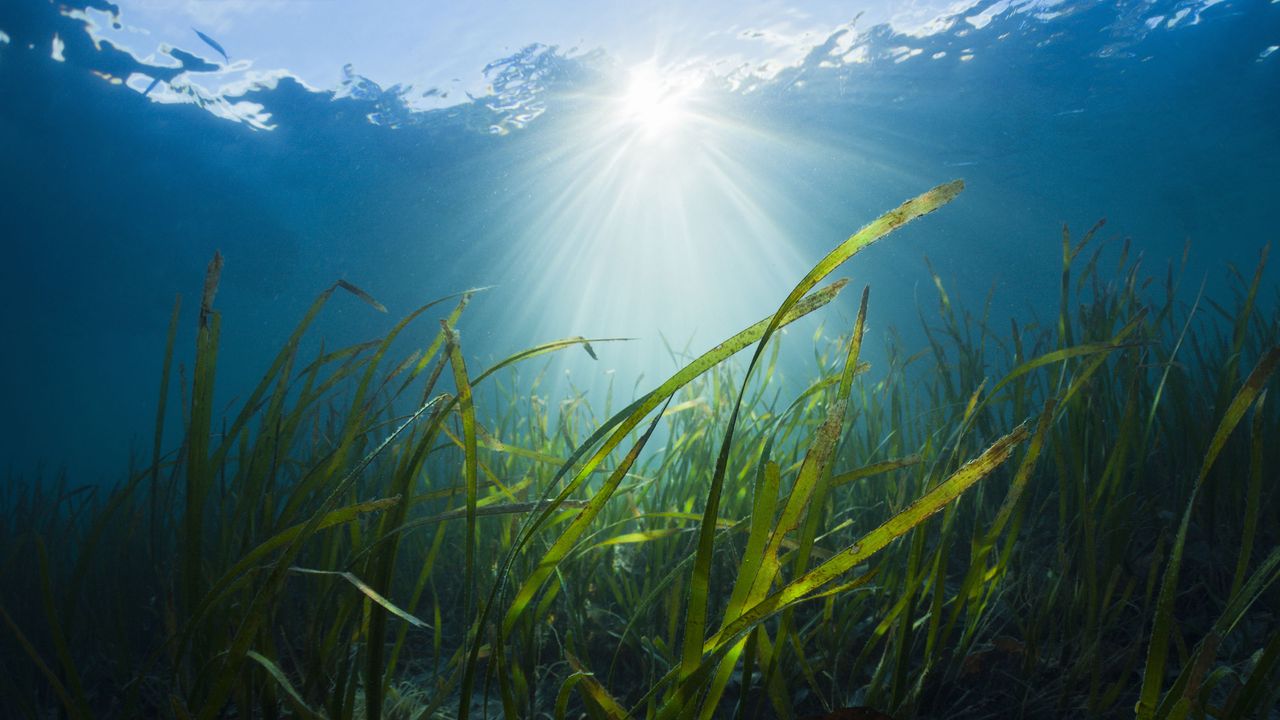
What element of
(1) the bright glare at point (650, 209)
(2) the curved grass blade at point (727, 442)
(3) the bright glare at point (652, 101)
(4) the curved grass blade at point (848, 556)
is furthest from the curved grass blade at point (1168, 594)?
(3) the bright glare at point (652, 101)

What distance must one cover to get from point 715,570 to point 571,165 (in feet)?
75.9

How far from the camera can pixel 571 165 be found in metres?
23.5

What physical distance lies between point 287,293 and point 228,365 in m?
17.9

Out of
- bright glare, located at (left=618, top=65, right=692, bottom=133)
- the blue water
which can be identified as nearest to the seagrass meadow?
the blue water

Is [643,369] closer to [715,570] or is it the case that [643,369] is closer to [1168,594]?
[715,570]

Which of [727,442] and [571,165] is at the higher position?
[571,165]

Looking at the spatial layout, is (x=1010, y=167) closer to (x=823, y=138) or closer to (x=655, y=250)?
(x=823, y=138)

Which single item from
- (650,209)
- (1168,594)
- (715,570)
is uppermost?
(650,209)

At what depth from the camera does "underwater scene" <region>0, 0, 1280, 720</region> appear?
3.86 ft

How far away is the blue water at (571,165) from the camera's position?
17.3m

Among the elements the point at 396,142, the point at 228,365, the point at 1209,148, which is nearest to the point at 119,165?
the point at 396,142

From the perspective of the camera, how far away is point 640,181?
25016mm

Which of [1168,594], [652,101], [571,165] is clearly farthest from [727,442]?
[571,165]

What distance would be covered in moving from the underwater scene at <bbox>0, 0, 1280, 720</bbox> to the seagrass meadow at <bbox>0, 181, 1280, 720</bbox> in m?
0.02
